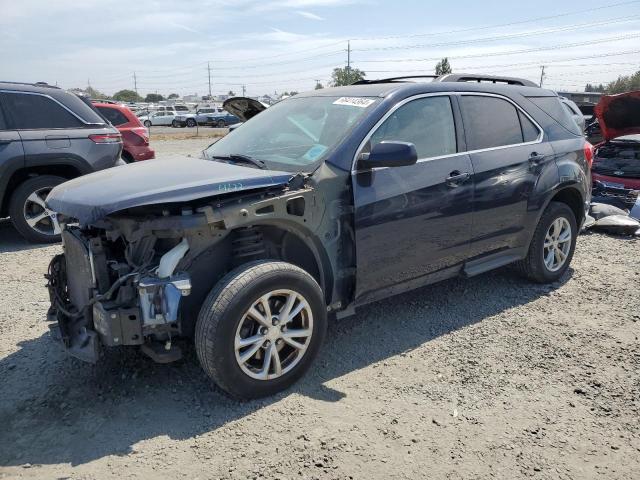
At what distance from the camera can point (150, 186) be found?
3006 millimetres

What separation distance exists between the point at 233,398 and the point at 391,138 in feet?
6.77

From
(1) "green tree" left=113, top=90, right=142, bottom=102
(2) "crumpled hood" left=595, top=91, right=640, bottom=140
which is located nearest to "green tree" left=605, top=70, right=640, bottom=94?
(2) "crumpled hood" left=595, top=91, right=640, bottom=140

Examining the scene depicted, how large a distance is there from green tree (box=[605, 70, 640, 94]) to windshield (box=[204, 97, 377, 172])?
6188 centimetres

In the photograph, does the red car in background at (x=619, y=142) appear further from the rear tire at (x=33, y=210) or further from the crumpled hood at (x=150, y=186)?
the rear tire at (x=33, y=210)

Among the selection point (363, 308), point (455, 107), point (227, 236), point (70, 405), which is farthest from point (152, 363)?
point (455, 107)

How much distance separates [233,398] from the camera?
3.11 metres

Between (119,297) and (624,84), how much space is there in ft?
227

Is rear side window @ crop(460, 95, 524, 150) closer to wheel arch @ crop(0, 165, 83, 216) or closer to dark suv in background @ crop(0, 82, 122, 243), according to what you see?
dark suv in background @ crop(0, 82, 122, 243)

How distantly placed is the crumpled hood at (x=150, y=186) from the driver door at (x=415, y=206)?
683 millimetres

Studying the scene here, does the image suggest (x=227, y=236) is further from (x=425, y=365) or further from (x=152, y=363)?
(x=425, y=365)

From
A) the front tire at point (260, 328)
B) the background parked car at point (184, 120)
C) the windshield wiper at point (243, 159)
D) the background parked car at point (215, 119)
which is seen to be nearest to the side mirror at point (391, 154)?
the windshield wiper at point (243, 159)

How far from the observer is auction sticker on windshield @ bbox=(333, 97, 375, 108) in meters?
3.77

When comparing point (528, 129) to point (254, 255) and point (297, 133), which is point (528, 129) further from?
point (254, 255)

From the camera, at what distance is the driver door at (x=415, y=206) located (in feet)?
11.6
